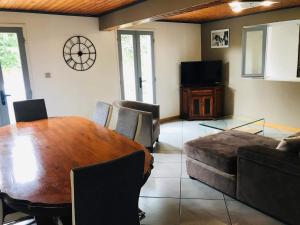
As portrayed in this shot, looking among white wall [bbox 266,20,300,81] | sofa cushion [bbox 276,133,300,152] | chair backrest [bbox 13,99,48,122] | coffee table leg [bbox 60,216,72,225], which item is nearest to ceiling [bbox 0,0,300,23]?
white wall [bbox 266,20,300,81]

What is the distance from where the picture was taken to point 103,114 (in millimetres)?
3223

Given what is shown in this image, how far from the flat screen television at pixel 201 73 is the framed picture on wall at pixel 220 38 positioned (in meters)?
0.42

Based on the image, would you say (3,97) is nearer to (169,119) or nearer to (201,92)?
(169,119)

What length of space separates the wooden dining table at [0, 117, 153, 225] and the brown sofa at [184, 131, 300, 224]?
1038 mm

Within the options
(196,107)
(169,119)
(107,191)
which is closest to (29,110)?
(107,191)

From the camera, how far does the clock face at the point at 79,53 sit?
15.1 ft

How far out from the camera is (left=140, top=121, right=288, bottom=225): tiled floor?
2412mm

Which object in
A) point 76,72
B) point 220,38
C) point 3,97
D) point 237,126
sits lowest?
point 237,126

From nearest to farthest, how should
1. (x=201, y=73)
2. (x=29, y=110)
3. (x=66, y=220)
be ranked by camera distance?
1. (x=66, y=220)
2. (x=29, y=110)
3. (x=201, y=73)

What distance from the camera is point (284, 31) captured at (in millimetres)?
4848

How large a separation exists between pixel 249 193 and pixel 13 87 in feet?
12.6

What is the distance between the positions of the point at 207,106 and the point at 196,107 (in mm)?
258

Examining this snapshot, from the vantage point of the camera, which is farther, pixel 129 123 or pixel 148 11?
pixel 148 11

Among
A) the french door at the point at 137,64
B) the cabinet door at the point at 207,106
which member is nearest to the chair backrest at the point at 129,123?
the french door at the point at 137,64
